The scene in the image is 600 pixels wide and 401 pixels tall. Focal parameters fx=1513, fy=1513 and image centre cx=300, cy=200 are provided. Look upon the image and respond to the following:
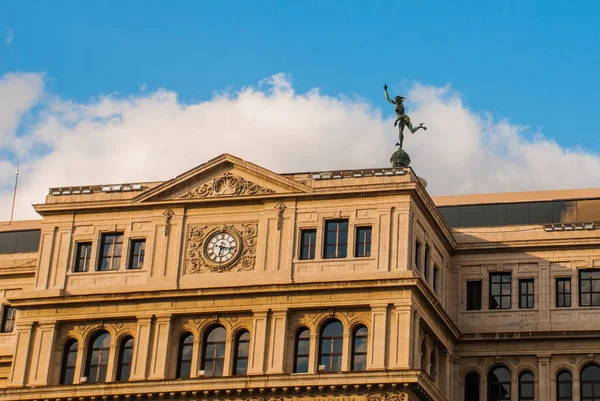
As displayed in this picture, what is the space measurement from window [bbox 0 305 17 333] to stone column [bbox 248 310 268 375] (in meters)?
17.7

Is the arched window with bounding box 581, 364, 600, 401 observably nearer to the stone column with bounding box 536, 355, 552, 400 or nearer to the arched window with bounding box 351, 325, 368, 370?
the stone column with bounding box 536, 355, 552, 400

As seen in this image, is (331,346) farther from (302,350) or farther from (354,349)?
(302,350)

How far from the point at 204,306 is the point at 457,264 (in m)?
14.8

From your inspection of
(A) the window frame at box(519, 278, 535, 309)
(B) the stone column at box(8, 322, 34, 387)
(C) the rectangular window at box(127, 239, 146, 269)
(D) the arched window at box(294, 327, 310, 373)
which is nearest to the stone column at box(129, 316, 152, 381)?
(C) the rectangular window at box(127, 239, 146, 269)

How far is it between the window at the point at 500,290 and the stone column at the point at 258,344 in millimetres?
13598

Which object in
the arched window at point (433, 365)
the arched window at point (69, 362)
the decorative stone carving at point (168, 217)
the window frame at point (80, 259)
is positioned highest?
the decorative stone carving at point (168, 217)

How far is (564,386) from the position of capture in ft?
251

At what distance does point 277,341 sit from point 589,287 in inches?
683

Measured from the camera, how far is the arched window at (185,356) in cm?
7319

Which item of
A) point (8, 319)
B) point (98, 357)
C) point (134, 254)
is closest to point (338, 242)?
point (134, 254)

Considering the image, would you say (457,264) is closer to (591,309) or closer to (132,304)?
(591,309)

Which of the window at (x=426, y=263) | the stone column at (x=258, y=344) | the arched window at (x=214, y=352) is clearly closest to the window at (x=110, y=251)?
the arched window at (x=214, y=352)

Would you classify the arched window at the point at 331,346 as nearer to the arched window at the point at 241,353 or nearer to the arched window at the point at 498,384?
the arched window at the point at 241,353

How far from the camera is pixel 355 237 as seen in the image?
72.9 metres
